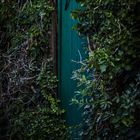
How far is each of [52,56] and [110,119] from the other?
2.26 metres

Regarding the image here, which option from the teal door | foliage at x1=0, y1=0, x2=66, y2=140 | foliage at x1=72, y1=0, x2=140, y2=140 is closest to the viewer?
foliage at x1=72, y1=0, x2=140, y2=140

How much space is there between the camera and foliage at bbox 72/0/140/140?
3.51 meters

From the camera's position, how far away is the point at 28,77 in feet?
19.1

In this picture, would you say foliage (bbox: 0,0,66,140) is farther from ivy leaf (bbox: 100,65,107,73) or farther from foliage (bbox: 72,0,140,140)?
ivy leaf (bbox: 100,65,107,73)

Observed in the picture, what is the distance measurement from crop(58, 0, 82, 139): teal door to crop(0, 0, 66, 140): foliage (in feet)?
0.39

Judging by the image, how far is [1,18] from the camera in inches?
249

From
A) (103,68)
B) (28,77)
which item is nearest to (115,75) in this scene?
(103,68)

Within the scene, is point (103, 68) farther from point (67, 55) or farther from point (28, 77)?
point (28, 77)

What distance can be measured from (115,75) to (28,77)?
2.33m

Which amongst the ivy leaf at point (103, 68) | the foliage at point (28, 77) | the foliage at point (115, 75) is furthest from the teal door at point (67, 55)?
the ivy leaf at point (103, 68)

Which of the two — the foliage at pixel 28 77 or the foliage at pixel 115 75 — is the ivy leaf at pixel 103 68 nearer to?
the foliage at pixel 115 75

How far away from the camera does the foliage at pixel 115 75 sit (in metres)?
3.51

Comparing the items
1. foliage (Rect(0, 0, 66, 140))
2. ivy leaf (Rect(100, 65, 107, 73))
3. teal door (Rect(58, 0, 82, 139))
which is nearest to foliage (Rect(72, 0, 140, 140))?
ivy leaf (Rect(100, 65, 107, 73))

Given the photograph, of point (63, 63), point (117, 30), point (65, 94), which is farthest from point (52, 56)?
point (117, 30)
